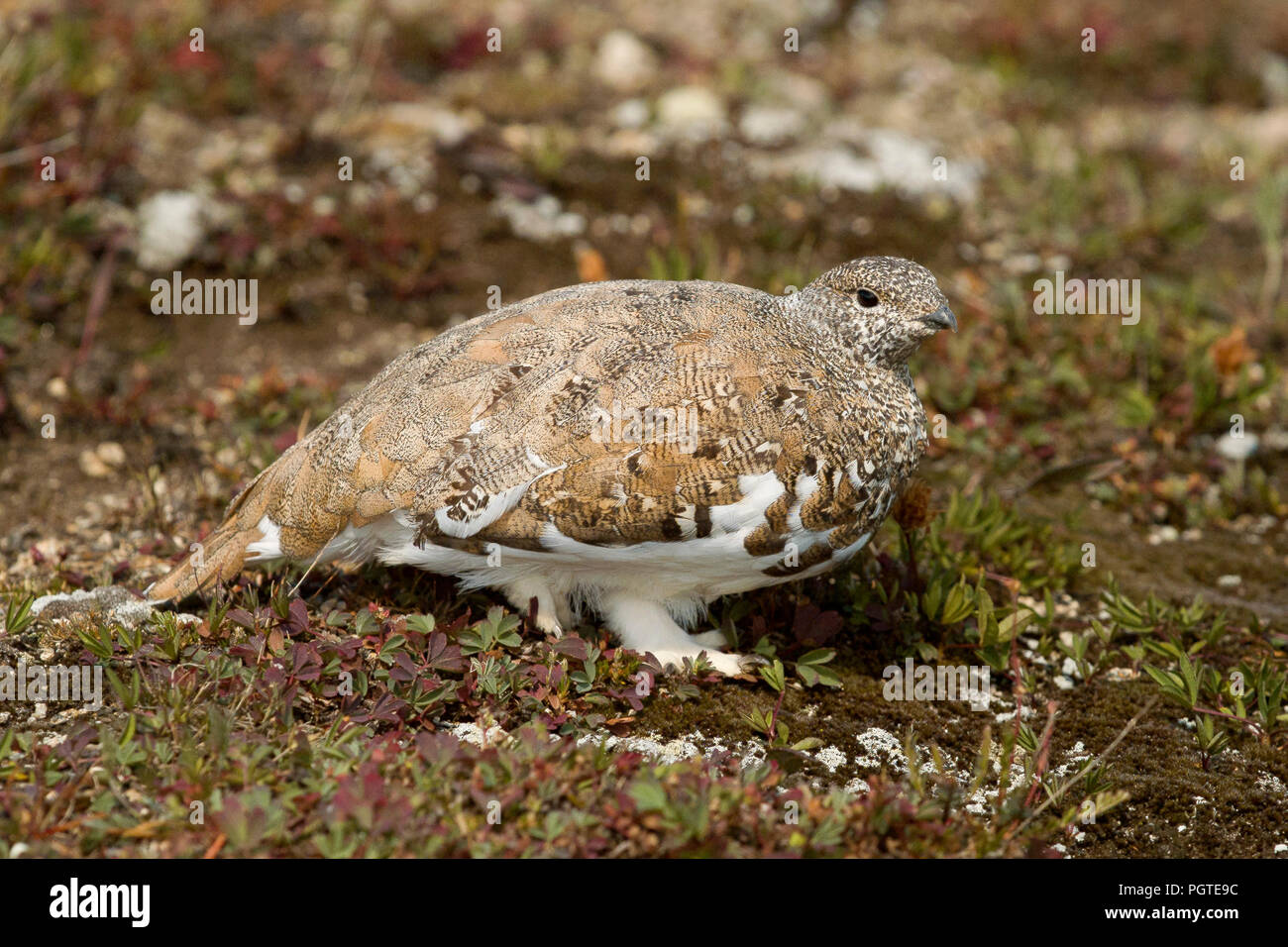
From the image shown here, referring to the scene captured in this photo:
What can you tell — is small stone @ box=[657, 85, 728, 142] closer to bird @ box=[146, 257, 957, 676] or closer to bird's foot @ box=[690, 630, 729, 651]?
bird @ box=[146, 257, 957, 676]

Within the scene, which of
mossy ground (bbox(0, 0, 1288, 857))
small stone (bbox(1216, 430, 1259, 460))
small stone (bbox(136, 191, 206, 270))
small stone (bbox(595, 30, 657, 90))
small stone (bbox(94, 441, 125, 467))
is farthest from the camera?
small stone (bbox(595, 30, 657, 90))

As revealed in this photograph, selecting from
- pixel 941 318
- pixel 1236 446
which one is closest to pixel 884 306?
pixel 941 318

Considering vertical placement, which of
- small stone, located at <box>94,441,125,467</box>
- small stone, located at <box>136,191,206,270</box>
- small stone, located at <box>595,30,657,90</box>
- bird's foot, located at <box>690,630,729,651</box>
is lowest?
bird's foot, located at <box>690,630,729,651</box>

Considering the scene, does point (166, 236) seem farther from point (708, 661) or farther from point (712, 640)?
point (708, 661)

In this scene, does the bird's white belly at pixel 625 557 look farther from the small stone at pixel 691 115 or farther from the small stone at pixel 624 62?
the small stone at pixel 624 62

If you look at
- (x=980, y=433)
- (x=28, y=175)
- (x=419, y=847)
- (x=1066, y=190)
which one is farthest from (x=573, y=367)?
(x=1066, y=190)

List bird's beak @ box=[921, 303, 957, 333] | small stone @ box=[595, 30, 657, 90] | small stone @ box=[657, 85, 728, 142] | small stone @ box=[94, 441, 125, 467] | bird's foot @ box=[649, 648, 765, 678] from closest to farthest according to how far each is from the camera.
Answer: bird's beak @ box=[921, 303, 957, 333], bird's foot @ box=[649, 648, 765, 678], small stone @ box=[94, 441, 125, 467], small stone @ box=[657, 85, 728, 142], small stone @ box=[595, 30, 657, 90]

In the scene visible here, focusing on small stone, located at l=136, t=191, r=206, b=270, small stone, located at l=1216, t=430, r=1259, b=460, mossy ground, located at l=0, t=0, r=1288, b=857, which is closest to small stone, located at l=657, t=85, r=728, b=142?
mossy ground, located at l=0, t=0, r=1288, b=857
